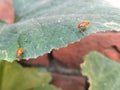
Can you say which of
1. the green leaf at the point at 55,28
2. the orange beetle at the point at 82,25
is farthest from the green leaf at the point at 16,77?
the orange beetle at the point at 82,25

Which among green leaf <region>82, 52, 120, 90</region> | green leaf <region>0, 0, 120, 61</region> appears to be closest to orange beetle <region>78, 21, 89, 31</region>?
green leaf <region>0, 0, 120, 61</region>

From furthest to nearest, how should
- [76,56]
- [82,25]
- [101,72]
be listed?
[76,56], [101,72], [82,25]

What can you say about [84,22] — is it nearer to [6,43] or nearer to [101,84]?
[6,43]

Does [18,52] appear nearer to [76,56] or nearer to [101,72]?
[101,72]

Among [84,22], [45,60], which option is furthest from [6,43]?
[45,60]

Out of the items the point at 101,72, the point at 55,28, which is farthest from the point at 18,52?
the point at 101,72

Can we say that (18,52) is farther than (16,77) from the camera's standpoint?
No

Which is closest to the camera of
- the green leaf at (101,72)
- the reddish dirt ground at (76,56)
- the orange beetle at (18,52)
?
the orange beetle at (18,52)

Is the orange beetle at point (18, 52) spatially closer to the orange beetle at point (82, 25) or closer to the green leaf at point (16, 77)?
the orange beetle at point (82, 25)
